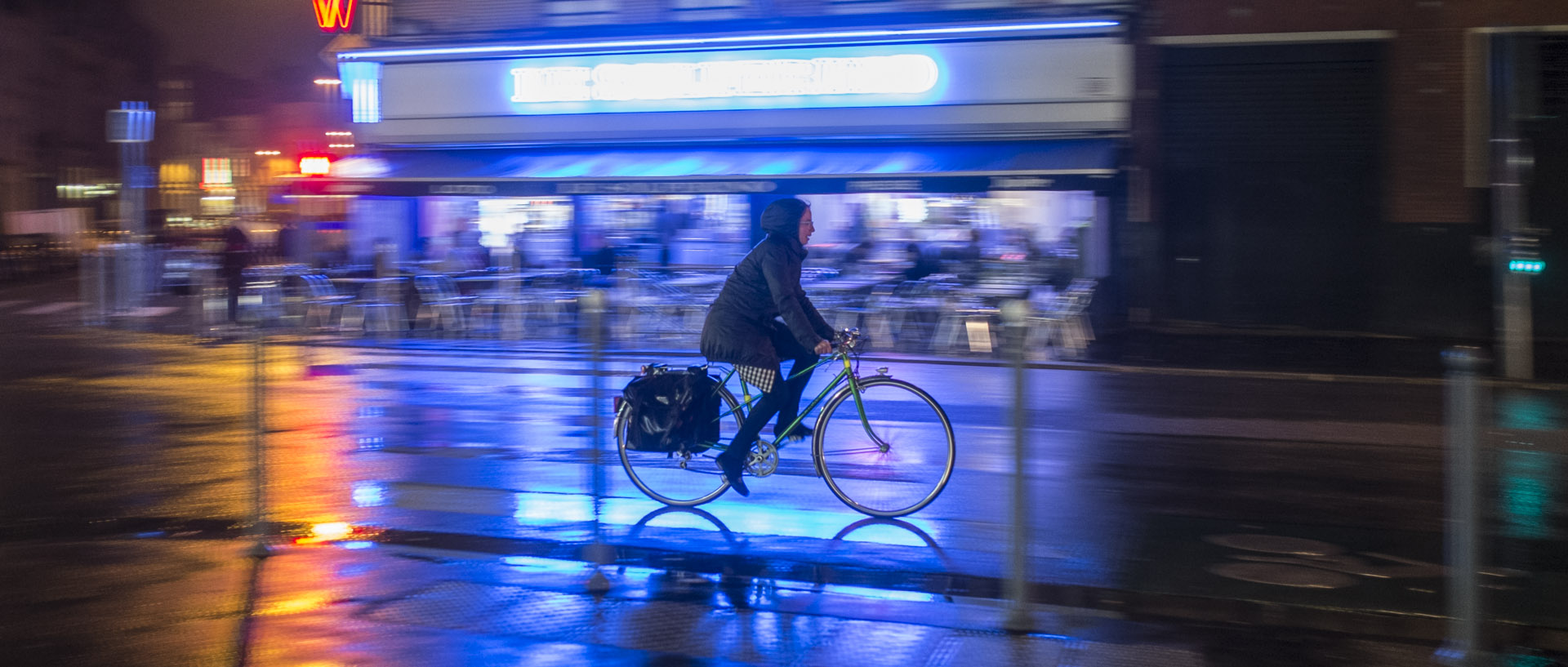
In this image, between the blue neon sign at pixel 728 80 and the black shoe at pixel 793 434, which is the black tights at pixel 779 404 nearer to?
the black shoe at pixel 793 434

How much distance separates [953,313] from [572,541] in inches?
431

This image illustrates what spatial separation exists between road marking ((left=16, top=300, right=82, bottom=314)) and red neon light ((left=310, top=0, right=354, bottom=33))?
297 inches

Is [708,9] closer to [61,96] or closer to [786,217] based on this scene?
[786,217]

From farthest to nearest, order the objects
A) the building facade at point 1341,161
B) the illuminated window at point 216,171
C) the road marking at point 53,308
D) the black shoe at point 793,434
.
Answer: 1. the illuminated window at point 216,171
2. the road marking at point 53,308
3. the building facade at point 1341,161
4. the black shoe at point 793,434

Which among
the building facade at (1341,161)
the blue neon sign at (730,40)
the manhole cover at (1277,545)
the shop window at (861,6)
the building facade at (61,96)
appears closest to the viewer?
the manhole cover at (1277,545)

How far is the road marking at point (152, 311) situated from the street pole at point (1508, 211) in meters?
20.7

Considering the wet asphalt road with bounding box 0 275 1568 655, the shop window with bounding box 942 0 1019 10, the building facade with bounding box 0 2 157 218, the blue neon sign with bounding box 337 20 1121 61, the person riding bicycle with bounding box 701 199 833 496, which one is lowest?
the wet asphalt road with bounding box 0 275 1568 655

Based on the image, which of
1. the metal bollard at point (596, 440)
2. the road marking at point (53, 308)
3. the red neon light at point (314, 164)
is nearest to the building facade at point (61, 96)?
the road marking at point (53, 308)

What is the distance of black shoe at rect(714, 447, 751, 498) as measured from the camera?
6.87 meters

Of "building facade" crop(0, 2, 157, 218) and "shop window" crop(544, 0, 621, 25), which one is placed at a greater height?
"building facade" crop(0, 2, 157, 218)

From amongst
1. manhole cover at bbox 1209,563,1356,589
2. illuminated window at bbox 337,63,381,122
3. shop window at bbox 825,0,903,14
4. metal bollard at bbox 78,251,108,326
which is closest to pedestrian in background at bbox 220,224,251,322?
metal bollard at bbox 78,251,108,326

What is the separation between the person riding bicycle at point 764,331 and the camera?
678cm

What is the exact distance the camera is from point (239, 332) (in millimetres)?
18938

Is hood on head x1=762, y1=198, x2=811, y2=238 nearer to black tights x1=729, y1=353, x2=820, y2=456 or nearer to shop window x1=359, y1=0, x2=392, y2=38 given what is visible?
black tights x1=729, y1=353, x2=820, y2=456
